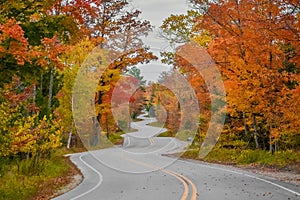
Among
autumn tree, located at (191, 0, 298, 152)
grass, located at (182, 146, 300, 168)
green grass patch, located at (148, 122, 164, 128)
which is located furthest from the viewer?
green grass patch, located at (148, 122, 164, 128)

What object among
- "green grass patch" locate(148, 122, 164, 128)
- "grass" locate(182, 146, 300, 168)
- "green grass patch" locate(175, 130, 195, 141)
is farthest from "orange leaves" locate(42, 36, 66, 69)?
"green grass patch" locate(148, 122, 164, 128)

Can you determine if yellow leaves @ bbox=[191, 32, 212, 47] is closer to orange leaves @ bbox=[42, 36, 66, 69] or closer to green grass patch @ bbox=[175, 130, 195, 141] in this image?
green grass patch @ bbox=[175, 130, 195, 141]

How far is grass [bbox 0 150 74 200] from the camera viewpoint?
43.9 ft

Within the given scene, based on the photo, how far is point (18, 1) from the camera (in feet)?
36.8

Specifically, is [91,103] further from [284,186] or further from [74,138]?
[284,186]

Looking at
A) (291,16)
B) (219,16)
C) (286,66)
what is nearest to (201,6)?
(219,16)

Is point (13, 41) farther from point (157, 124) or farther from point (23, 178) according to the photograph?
point (157, 124)

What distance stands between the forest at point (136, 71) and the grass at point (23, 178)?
0.56 ft

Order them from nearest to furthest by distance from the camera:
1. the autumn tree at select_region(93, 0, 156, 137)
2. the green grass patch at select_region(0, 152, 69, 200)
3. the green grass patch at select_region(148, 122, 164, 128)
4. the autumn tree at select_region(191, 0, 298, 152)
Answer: the green grass patch at select_region(0, 152, 69, 200) < the autumn tree at select_region(191, 0, 298, 152) < the autumn tree at select_region(93, 0, 156, 137) < the green grass patch at select_region(148, 122, 164, 128)

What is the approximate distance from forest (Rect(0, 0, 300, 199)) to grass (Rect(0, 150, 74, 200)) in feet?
0.56

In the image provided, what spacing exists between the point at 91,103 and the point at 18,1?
25.0m

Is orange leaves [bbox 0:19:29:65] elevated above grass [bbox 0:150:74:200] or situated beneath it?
elevated above

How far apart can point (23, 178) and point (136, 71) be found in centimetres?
2443

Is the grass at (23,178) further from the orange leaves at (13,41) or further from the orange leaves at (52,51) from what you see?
the orange leaves at (13,41)
